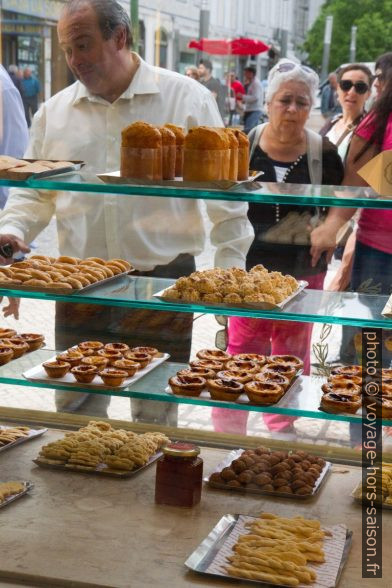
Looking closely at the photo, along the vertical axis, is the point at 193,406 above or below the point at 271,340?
below

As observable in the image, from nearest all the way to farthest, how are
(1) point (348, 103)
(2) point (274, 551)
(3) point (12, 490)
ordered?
(2) point (274, 551)
(3) point (12, 490)
(1) point (348, 103)

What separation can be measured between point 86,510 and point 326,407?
34.5 inches

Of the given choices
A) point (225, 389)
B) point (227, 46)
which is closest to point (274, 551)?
point (225, 389)

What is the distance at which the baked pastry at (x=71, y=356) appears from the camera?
11.2 ft

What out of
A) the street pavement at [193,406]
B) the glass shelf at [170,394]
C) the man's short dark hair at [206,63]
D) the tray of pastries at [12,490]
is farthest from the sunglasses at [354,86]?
the tray of pastries at [12,490]

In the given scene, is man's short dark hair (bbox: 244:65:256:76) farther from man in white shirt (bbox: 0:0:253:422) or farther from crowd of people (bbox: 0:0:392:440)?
man in white shirt (bbox: 0:0:253:422)

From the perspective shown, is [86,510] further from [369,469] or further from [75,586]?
[369,469]

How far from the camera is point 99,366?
3344 millimetres

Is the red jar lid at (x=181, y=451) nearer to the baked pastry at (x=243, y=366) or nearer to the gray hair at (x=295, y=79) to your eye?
the baked pastry at (x=243, y=366)

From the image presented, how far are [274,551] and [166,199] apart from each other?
1.52 meters

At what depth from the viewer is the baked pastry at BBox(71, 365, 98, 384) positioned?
3.27 meters

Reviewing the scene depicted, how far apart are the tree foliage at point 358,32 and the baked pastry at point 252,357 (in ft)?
5.14

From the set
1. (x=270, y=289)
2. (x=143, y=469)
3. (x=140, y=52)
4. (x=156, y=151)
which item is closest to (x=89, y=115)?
(x=140, y=52)

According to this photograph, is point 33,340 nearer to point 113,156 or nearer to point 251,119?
point 113,156
